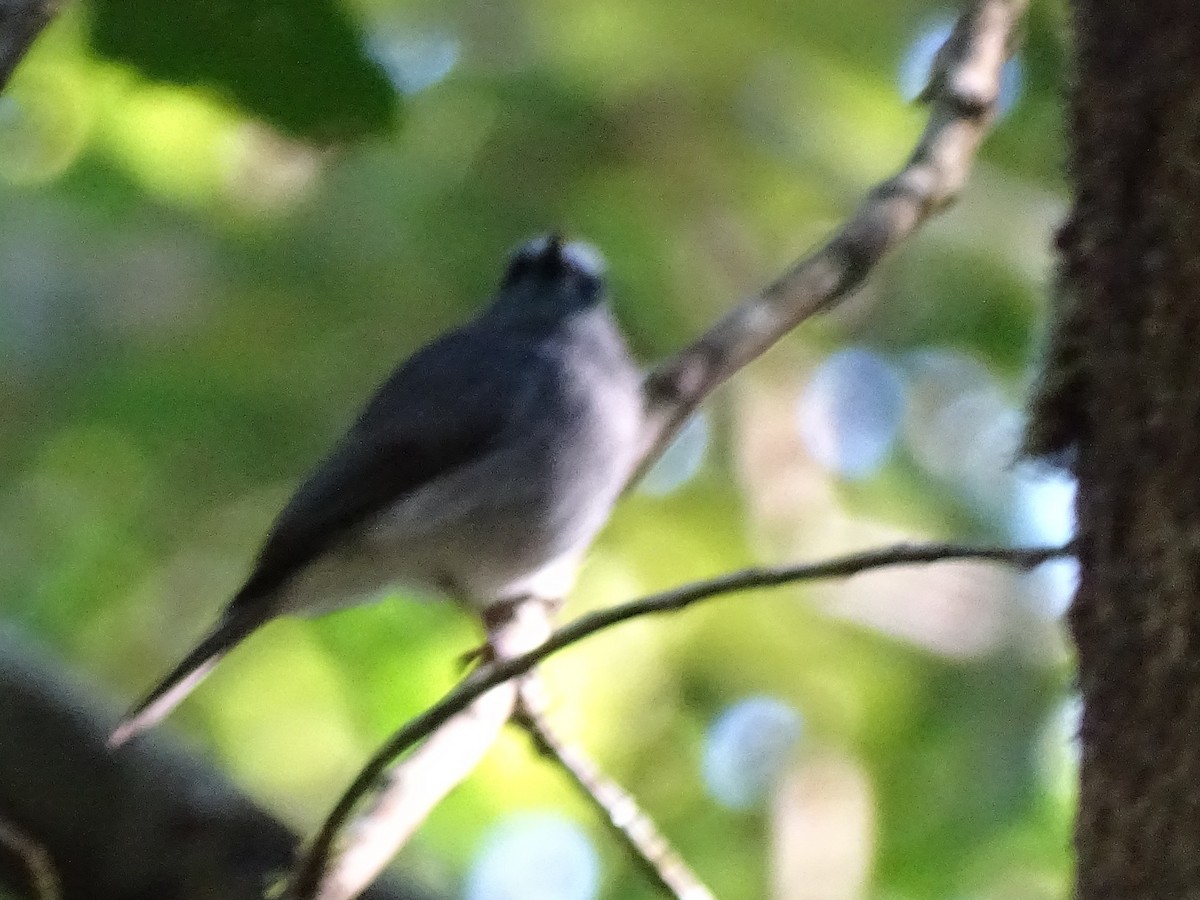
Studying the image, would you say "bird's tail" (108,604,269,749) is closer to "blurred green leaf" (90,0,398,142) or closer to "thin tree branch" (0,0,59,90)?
"blurred green leaf" (90,0,398,142)

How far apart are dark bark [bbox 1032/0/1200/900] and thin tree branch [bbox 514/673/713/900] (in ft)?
2.53

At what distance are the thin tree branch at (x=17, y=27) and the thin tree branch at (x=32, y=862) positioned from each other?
993mm

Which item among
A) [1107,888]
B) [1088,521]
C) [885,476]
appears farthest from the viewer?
[885,476]

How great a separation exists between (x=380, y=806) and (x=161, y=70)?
1.05 metres

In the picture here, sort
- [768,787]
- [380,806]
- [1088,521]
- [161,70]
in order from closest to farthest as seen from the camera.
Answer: [1088,521]
[161,70]
[380,806]
[768,787]

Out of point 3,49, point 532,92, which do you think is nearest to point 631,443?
point 532,92

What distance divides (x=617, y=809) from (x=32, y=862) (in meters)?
0.74

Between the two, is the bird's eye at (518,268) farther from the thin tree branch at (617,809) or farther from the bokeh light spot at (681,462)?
the thin tree branch at (617,809)

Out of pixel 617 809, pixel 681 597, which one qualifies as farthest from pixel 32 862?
pixel 681 597

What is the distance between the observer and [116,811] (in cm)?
223

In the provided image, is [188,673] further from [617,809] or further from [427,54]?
[427,54]

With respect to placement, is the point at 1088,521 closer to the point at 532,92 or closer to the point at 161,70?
the point at 161,70

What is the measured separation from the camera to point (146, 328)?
405 centimetres

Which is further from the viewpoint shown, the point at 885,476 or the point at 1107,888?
the point at 885,476
